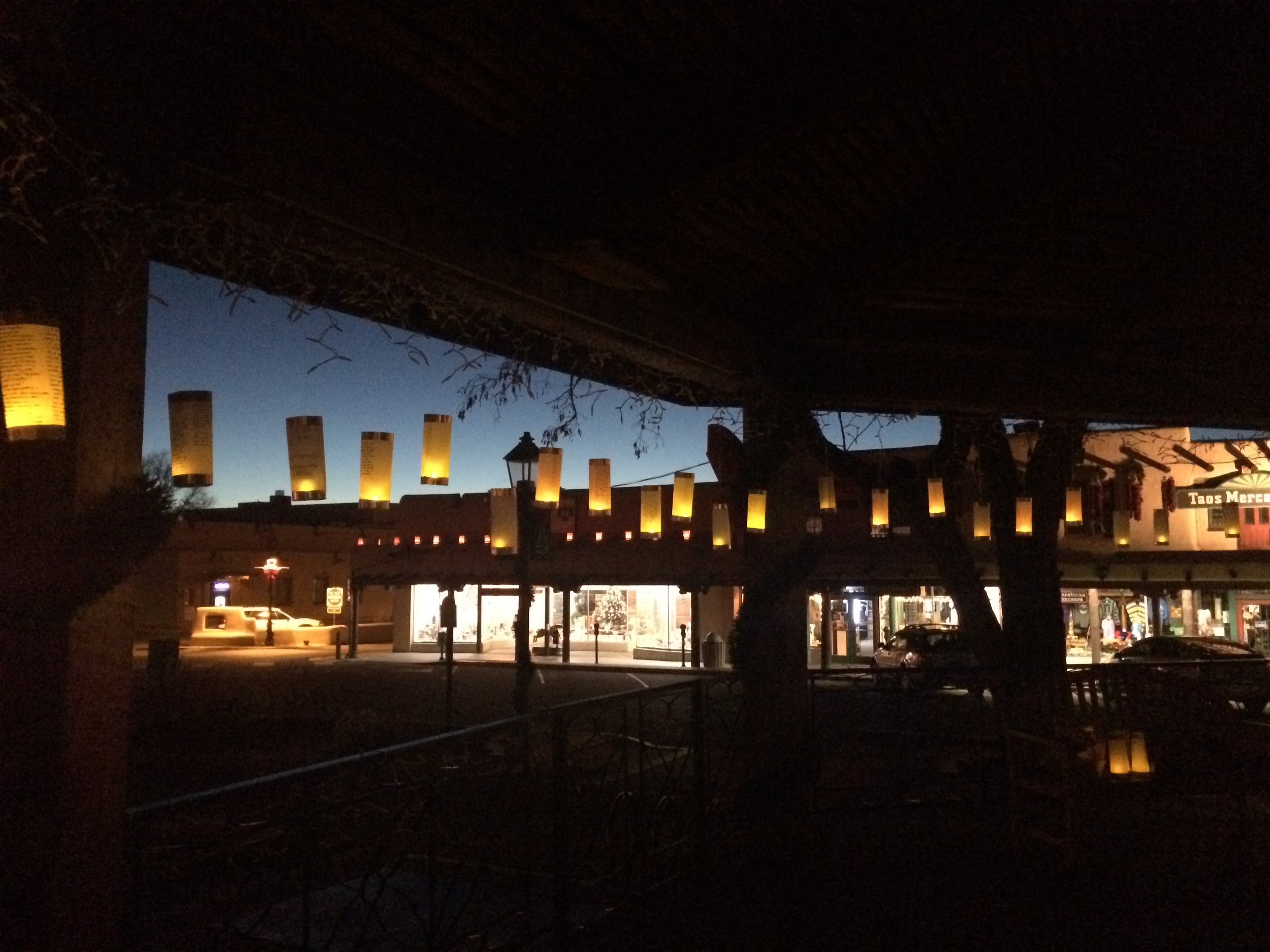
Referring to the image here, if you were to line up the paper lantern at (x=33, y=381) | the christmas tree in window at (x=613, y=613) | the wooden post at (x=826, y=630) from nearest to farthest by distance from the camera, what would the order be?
the paper lantern at (x=33, y=381) < the wooden post at (x=826, y=630) < the christmas tree in window at (x=613, y=613)

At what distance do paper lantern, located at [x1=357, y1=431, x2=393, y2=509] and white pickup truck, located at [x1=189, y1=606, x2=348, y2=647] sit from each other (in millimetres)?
28929

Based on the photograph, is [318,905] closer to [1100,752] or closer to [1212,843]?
[1100,752]

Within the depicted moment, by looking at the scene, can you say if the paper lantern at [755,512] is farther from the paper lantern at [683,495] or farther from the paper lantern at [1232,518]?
the paper lantern at [1232,518]

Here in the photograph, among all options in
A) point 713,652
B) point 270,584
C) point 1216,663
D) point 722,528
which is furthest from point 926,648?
point 270,584

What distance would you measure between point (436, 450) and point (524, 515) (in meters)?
4.15

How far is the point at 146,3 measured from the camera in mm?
2150

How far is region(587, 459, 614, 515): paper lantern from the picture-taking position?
352 inches

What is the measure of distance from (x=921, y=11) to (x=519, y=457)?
805 centimetres

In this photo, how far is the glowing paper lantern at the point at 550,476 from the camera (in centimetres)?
873

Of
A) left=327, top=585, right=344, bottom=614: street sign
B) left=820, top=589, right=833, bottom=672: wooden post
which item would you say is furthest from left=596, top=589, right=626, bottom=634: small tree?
left=327, top=585, right=344, bottom=614: street sign

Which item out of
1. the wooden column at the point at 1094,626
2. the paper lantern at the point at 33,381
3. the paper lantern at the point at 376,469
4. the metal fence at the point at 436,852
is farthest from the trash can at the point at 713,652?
the paper lantern at the point at 33,381

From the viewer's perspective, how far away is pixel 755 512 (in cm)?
699

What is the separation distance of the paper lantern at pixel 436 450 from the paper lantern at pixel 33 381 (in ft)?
12.2

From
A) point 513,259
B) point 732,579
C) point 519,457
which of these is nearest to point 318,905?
point 513,259
